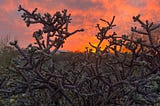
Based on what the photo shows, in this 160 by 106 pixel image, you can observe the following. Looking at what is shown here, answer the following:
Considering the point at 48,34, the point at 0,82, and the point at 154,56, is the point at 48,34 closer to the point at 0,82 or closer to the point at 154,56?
the point at 0,82

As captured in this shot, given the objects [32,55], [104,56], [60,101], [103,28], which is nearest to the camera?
A: [32,55]

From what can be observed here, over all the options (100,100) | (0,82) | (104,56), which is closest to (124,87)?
(100,100)

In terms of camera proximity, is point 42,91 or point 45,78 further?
point 42,91

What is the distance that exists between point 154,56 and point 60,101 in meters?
1.19

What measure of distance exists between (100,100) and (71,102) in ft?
1.00

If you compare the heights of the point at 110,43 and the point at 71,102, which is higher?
the point at 110,43

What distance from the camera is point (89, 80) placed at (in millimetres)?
3438

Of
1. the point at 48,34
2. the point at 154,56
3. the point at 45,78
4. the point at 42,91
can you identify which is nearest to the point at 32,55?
the point at 45,78

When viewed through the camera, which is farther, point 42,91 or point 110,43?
point 110,43

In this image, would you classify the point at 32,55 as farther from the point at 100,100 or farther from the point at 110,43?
the point at 110,43

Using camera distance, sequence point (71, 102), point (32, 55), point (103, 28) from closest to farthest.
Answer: point (32, 55)
point (71, 102)
point (103, 28)

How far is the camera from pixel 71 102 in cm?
310

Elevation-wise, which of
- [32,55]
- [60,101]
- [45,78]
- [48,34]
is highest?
[48,34]

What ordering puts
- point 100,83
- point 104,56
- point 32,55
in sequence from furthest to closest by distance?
point 104,56 → point 100,83 → point 32,55
